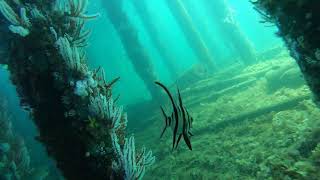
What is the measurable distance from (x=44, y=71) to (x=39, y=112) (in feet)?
1.93

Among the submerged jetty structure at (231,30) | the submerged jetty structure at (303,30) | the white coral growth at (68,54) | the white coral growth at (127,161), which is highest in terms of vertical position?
the submerged jetty structure at (231,30)

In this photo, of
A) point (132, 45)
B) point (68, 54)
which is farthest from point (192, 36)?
point (68, 54)

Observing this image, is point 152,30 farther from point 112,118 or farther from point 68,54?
point 112,118

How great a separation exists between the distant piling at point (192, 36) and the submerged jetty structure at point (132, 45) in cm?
646

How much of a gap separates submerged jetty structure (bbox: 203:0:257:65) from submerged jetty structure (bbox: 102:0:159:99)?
6107mm

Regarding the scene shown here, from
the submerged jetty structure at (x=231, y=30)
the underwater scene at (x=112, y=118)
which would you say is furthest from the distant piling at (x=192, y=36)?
the underwater scene at (x=112, y=118)

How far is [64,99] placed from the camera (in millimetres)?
4688

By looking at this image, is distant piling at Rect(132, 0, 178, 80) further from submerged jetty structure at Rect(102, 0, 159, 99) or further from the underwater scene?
the underwater scene

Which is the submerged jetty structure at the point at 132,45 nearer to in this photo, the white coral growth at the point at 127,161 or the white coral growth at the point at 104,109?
the white coral growth at the point at 104,109

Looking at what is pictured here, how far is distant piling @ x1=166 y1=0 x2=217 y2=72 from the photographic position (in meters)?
26.1

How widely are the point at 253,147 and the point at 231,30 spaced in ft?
53.7

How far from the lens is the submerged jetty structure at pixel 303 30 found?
406 centimetres

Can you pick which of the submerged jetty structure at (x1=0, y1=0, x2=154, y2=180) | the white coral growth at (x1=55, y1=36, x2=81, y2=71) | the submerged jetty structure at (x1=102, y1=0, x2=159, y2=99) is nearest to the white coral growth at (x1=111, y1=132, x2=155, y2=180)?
the submerged jetty structure at (x1=0, y1=0, x2=154, y2=180)

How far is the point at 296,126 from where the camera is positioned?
320 inches
